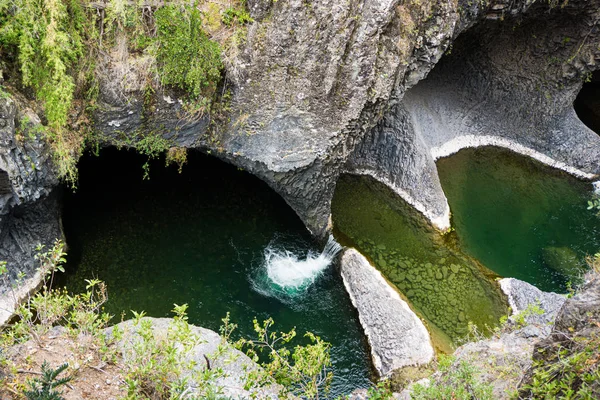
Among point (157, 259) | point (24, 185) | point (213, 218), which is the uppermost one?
point (24, 185)

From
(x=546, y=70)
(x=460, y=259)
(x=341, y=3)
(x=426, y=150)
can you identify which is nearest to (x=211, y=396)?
(x=341, y=3)

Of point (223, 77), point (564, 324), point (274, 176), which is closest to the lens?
point (564, 324)

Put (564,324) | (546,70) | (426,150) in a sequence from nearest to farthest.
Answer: (564,324) < (426,150) < (546,70)

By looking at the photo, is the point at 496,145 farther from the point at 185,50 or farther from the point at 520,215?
the point at 185,50

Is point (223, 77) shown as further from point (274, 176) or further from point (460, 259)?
point (460, 259)

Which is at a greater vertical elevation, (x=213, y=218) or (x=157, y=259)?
(x=213, y=218)

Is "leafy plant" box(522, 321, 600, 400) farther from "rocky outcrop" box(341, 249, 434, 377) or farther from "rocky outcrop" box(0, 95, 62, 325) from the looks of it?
"rocky outcrop" box(0, 95, 62, 325)

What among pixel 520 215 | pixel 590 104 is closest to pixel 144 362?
pixel 520 215
